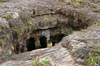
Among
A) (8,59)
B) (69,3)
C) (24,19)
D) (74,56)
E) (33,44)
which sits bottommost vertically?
(33,44)

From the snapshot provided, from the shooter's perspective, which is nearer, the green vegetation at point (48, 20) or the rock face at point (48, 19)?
the rock face at point (48, 19)

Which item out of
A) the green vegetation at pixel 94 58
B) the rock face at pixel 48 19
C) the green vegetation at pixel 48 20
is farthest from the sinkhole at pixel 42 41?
the green vegetation at pixel 94 58

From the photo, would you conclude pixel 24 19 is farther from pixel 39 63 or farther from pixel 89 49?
pixel 89 49

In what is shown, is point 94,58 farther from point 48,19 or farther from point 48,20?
point 48,19

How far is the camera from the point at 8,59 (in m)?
6.35

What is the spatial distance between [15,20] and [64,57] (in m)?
5.07

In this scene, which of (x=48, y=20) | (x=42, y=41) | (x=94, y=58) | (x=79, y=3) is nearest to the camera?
(x=94, y=58)

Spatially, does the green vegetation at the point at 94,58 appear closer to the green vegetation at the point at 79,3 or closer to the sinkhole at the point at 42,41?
the sinkhole at the point at 42,41

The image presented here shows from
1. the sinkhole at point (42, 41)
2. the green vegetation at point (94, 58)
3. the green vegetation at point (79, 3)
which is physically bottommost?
the sinkhole at point (42, 41)

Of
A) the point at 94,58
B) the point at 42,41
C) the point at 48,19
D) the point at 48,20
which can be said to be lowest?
the point at 42,41

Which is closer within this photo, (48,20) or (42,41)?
(48,20)

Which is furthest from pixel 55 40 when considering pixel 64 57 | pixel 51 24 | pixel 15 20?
pixel 64 57

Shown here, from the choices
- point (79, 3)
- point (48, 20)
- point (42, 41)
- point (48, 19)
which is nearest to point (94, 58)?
point (48, 20)

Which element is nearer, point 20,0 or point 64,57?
point 64,57
